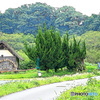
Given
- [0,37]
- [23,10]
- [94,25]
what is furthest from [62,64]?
[23,10]

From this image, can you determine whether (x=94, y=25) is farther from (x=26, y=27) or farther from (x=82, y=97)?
(x=82, y=97)

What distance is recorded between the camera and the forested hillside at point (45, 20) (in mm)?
90500

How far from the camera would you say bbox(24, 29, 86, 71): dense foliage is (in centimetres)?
2953

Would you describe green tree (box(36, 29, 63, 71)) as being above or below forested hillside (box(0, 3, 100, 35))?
below

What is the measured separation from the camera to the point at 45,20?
4011 inches

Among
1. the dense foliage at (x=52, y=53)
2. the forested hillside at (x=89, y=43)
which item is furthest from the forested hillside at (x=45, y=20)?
the dense foliage at (x=52, y=53)

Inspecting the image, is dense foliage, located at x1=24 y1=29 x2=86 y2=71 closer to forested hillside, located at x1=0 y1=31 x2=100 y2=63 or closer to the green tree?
the green tree

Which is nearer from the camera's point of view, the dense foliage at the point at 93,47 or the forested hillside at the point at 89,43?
A: the dense foliage at the point at 93,47

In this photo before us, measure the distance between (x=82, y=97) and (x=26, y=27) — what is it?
8394 centimetres

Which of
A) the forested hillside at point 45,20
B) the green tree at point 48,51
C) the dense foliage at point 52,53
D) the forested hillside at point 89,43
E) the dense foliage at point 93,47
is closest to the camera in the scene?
the green tree at point 48,51

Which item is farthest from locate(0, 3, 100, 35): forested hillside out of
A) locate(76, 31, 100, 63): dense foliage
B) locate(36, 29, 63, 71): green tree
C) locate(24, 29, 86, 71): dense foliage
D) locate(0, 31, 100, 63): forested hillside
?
locate(36, 29, 63, 71): green tree

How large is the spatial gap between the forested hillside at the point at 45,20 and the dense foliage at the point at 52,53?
54.6m

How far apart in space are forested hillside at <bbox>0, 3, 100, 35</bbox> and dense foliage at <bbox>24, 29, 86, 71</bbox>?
54645 millimetres

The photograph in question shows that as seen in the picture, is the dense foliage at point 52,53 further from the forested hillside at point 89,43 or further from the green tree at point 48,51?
the forested hillside at point 89,43
